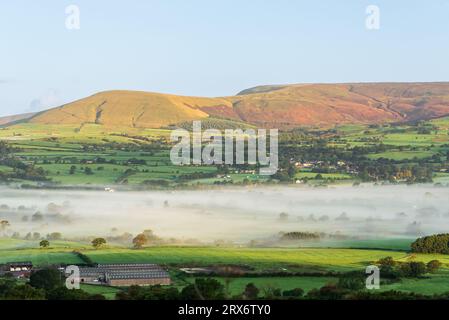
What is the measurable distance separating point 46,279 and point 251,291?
7169 mm

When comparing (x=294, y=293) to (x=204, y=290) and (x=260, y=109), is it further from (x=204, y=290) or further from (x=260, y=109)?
(x=260, y=109)

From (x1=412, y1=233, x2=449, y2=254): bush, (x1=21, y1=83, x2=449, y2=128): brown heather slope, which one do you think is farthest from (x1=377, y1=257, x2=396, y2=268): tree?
(x1=21, y1=83, x2=449, y2=128): brown heather slope

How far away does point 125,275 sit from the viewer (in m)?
28.2

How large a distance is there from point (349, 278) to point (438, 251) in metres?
10.0

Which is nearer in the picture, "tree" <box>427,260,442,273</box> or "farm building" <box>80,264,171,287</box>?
"farm building" <box>80,264,171,287</box>

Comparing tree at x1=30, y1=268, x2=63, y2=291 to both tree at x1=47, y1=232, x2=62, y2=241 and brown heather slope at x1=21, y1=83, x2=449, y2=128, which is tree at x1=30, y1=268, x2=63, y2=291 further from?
brown heather slope at x1=21, y1=83, x2=449, y2=128

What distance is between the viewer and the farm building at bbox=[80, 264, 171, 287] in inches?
1064

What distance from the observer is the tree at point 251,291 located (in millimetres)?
24462

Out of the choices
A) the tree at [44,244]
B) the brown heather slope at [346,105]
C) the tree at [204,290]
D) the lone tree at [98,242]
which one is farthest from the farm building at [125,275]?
the brown heather slope at [346,105]

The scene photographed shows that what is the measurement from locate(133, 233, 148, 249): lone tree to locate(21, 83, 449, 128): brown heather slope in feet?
194

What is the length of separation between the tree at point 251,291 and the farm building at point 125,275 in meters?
2.99
